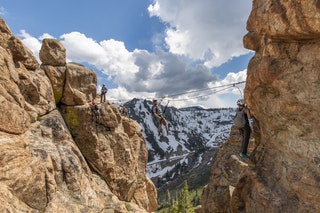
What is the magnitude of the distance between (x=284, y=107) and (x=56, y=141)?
780 inches

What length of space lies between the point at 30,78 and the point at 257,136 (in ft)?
67.1

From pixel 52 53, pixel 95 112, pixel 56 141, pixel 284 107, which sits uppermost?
pixel 52 53

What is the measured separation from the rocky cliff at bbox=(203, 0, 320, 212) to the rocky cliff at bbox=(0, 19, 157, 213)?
13162 millimetres

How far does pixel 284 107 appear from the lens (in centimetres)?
1215

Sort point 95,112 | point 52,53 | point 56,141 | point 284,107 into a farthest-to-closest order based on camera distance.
Answer: point 52,53
point 95,112
point 56,141
point 284,107

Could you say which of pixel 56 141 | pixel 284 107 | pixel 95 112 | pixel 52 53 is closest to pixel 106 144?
pixel 95 112

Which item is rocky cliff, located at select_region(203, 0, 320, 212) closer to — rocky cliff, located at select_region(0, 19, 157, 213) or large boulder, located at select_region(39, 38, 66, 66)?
rocky cliff, located at select_region(0, 19, 157, 213)

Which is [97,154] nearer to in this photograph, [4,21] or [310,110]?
[4,21]

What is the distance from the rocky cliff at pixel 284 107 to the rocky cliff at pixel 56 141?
13.2 metres

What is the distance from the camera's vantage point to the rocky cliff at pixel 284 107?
10.8 metres

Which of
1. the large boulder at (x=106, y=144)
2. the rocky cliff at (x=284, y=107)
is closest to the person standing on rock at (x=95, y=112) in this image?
the large boulder at (x=106, y=144)

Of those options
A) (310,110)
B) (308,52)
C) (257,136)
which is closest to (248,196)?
(257,136)

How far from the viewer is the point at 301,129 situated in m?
11.5

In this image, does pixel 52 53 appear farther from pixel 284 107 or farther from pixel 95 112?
pixel 284 107
